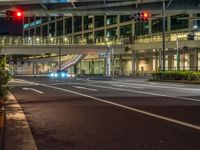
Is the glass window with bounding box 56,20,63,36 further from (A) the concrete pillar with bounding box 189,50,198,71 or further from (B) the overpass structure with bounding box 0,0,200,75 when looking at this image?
(A) the concrete pillar with bounding box 189,50,198,71

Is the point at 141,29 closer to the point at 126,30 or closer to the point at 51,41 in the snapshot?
the point at 126,30

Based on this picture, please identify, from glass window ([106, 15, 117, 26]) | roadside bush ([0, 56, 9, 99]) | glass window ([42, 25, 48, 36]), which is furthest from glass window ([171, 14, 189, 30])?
roadside bush ([0, 56, 9, 99])

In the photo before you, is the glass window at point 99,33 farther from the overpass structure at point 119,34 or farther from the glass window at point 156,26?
the glass window at point 156,26

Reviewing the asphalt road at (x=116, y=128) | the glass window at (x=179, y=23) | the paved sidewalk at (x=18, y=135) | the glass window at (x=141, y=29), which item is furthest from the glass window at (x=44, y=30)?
the paved sidewalk at (x=18, y=135)

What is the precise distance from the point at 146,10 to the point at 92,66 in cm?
8713

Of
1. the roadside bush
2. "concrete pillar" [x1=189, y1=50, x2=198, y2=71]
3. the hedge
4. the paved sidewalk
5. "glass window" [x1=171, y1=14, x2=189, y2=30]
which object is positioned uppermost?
"glass window" [x1=171, y1=14, x2=189, y2=30]

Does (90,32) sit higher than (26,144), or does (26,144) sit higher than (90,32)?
(90,32)

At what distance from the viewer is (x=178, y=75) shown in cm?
4703

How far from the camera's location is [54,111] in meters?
15.7

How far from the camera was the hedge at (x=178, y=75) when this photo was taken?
44.7m

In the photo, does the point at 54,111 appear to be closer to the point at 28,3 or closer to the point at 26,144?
the point at 26,144

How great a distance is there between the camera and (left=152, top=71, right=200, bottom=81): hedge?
147 ft

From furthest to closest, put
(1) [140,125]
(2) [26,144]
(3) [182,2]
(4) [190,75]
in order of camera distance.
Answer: (4) [190,75] → (3) [182,2] → (1) [140,125] → (2) [26,144]

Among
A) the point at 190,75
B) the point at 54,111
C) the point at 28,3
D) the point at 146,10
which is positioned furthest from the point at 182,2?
the point at 54,111
